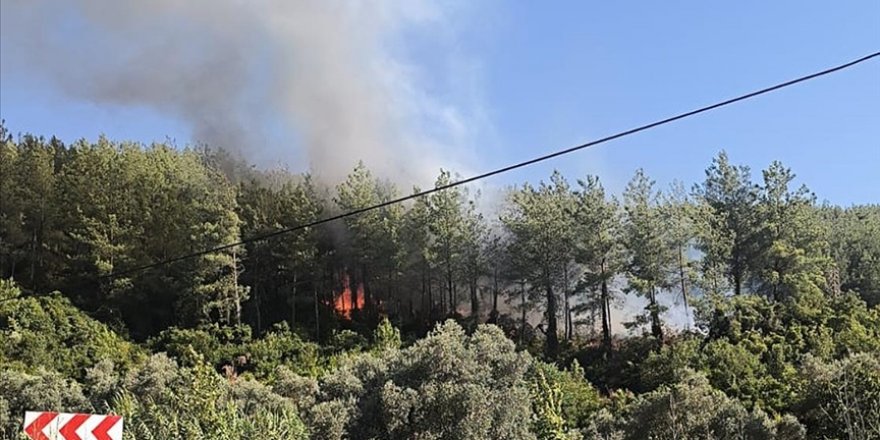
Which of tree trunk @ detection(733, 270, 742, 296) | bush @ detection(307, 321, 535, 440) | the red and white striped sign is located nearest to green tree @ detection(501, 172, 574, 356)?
tree trunk @ detection(733, 270, 742, 296)

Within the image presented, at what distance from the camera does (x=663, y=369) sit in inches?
884

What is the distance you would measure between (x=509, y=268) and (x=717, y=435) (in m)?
15.6

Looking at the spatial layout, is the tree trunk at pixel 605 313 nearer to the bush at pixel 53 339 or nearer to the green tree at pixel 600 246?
the green tree at pixel 600 246

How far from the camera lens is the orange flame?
1303 inches

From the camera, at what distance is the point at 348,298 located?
33.9 m

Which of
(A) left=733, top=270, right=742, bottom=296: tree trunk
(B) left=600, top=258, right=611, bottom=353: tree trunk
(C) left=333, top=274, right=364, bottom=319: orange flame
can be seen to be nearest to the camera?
(B) left=600, top=258, right=611, bottom=353: tree trunk

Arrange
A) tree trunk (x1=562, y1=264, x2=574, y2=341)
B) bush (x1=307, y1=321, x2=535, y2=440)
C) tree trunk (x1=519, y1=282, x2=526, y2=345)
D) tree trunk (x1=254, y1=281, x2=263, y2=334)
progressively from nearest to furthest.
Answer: bush (x1=307, y1=321, x2=535, y2=440) < tree trunk (x1=562, y1=264, x2=574, y2=341) < tree trunk (x1=519, y1=282, x2=526, y2=345) < tree trunk (x1=254, y1=281, x2=263, y2=334)

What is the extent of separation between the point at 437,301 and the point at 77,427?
87.0 feet

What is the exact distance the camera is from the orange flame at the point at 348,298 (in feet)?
109

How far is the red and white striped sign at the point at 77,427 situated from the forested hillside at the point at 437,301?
8.52 m

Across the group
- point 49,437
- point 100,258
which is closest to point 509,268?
point 100,258

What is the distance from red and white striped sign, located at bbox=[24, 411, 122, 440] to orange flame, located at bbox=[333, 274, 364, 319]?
88.2 ft

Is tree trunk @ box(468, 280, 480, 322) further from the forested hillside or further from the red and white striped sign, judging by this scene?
the red and white striped sign

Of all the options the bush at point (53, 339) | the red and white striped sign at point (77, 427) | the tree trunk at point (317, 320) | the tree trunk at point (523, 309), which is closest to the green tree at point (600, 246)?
the tree trunk at point (523, 309)
